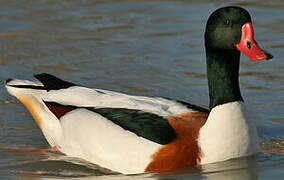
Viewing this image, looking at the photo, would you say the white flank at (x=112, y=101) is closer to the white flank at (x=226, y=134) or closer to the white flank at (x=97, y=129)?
the white flank at (x=97, y=129)

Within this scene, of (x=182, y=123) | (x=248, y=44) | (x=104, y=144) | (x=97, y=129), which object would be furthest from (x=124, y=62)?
(x=248, y=44)

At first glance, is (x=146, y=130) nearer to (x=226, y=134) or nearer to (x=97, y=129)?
(x=97, y=129)

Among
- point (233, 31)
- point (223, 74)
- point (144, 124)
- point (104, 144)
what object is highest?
point (233, 31)

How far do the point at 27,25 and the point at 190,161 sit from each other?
20.3ft

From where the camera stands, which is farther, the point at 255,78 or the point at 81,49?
the point at 81,49

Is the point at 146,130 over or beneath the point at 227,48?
beneath

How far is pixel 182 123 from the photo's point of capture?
23.1ft

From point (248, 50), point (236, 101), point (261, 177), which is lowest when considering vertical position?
point (261, 177)

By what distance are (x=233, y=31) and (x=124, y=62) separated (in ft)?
13.1

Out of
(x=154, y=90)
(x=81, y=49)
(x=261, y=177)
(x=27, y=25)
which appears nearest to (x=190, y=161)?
(x=261, y=177)

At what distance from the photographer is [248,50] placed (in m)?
6.86

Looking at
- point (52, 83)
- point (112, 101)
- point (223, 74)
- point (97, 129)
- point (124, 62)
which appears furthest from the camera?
point (124, 62)

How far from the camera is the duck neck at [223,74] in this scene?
714 centimetres

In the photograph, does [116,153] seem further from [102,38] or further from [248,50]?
[102,38]
